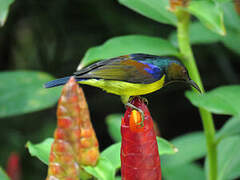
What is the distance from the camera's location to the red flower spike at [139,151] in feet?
3.27

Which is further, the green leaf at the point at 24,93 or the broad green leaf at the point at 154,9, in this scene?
the green leaf at the point at 24,93

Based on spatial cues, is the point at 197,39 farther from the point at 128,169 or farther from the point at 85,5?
the point at 128,169

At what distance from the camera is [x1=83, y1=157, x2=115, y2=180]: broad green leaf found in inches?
42.3

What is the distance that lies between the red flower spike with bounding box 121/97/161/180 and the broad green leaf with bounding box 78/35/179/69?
0.55 m

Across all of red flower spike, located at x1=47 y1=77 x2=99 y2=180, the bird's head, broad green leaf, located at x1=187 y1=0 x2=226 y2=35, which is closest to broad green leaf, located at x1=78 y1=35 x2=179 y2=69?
broad green leaf, located at x1=187 y1=0 x2=226 y2=35

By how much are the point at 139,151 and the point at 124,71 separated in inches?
11.2

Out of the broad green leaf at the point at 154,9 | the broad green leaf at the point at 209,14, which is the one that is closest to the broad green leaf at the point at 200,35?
the broad green leaf at the point at 154,9

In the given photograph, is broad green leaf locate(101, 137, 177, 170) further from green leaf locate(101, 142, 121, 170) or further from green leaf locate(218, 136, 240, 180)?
green leaf locate(218, 136, 240, 180)

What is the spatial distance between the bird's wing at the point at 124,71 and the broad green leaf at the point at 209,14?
0.37 m

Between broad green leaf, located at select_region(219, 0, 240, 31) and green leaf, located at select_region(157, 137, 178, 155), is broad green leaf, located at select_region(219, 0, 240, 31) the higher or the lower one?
the higher one

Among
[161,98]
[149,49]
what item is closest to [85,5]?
[161,98]

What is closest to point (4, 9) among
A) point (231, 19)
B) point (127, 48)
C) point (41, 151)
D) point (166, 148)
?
point (127, 48)

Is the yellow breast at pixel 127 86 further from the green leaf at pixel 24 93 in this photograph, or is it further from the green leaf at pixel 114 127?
the green leaf at pixel 24 93

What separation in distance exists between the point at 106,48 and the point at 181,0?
0.33 m
